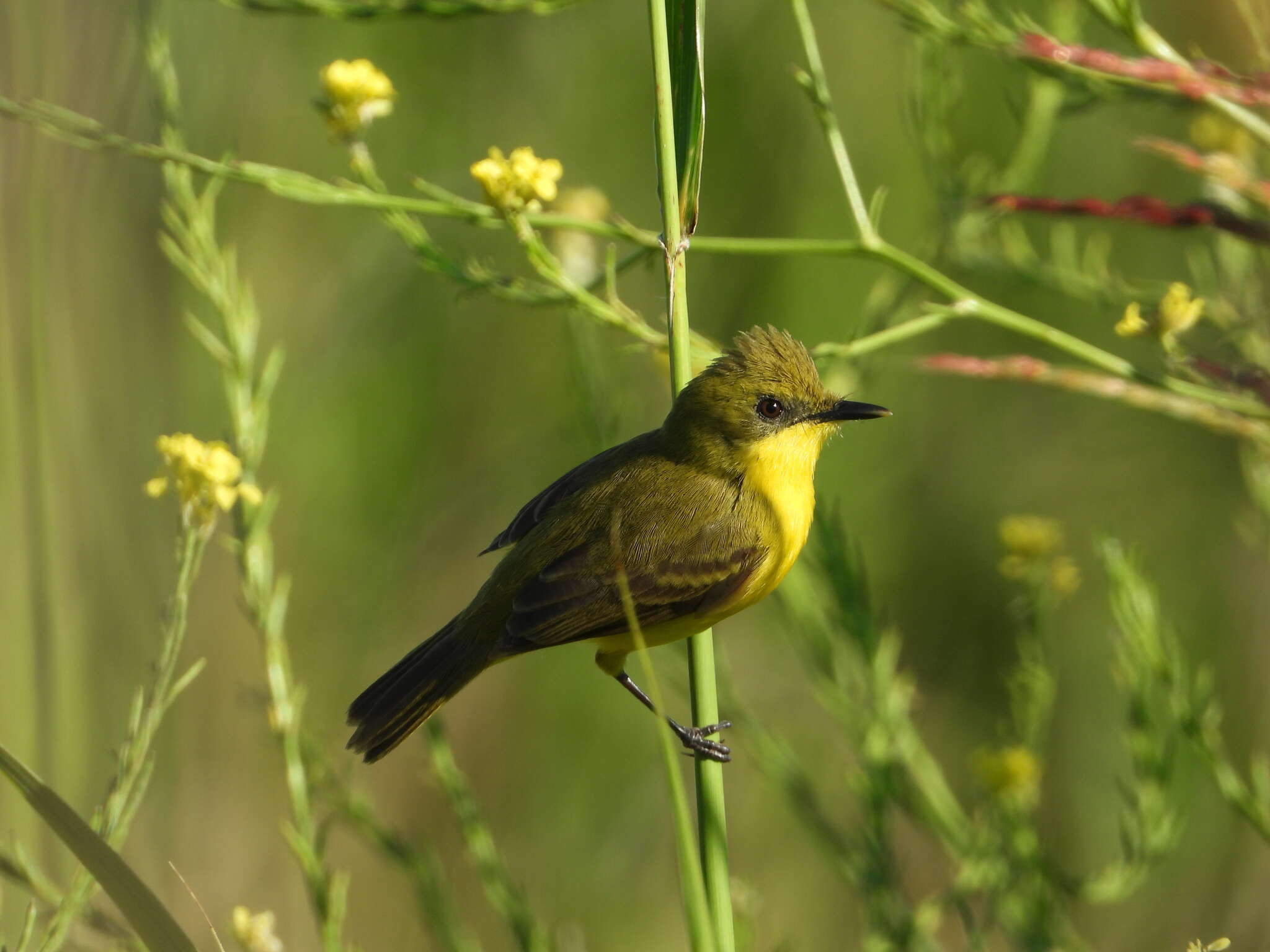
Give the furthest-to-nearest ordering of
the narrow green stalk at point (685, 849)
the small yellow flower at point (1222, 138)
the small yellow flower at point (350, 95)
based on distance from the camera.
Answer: the small yellow flower at point (1222, 138) < the small yellow flower at point (350, 95) < the narrow green stalk at point (685, 849)

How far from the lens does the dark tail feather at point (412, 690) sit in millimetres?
2967

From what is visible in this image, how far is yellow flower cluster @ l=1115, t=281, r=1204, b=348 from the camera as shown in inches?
94.4

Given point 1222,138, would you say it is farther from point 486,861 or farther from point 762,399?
point 486,861

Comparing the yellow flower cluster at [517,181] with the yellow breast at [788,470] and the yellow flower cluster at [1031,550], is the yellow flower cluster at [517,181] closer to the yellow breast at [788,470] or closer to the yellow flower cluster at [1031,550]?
the yellow breast at [788,470]

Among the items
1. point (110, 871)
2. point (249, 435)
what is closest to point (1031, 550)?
point (249, 435)

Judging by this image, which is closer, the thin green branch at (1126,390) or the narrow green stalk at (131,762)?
the narrow green stalk at (131,762)

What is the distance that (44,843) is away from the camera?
2422 mm

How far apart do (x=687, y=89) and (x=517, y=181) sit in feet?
1.25

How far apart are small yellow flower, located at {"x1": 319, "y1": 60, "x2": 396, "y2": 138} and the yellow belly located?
3.65ft

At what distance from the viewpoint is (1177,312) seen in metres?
2.39

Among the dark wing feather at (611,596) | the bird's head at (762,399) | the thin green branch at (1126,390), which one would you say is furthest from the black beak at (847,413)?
the dark wing feather at (611,596)

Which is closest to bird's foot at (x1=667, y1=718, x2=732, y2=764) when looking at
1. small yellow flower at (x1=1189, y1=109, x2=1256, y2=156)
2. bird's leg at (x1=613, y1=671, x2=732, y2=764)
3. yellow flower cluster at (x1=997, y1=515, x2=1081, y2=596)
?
bird's leg at (x1=613, y1=671, x2=732, y2=764)

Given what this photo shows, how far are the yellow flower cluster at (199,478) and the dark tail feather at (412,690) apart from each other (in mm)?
870

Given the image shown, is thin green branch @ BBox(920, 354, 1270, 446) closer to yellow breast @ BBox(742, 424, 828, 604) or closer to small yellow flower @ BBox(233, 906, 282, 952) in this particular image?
yellow breast @ BBox(742, 424, 828, 604)
